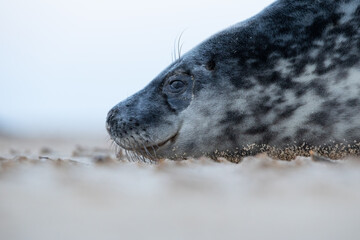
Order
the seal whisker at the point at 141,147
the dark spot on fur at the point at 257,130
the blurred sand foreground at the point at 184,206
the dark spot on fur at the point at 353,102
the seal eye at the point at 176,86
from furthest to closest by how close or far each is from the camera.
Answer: the seal eye at the point at 176,86 → the seal whisker at the point at 141,147 → the dark spot on fur at the point at 257,130 → the dark spot on fur at the point at 353,102 → the blurred sand foreground at the point at 184,206

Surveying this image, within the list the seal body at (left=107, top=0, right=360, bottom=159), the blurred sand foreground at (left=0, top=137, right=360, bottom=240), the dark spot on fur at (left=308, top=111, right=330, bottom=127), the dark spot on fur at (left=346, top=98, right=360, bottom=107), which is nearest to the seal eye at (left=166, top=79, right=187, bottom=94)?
the seal body at (left=107, top=0, right=360, bottom=159)

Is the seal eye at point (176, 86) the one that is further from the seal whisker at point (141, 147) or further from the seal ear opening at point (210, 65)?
the seal whisker at point (141, 147)

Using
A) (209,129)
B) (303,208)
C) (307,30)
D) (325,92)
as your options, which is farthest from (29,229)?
(307,30)

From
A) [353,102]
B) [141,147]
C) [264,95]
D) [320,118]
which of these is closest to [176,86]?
[141,147]

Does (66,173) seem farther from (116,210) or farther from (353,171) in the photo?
(353,171)

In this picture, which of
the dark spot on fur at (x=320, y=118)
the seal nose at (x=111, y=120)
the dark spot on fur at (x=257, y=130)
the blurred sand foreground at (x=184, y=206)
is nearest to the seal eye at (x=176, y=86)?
the seal nose at (x=111, y=120)

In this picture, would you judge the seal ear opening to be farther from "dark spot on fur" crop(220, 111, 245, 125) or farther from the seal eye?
"dark spot on fur" crop(220, 111, 245, 125)
